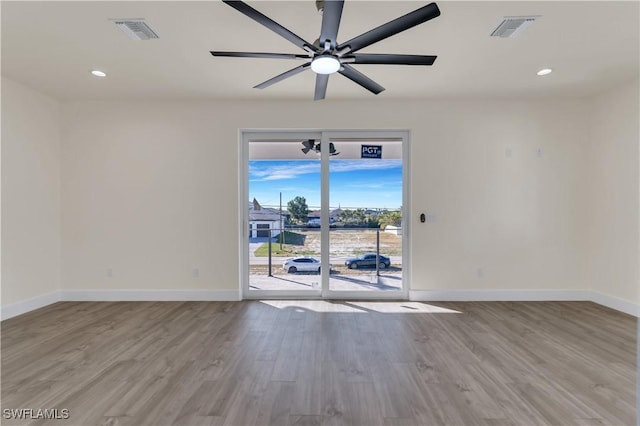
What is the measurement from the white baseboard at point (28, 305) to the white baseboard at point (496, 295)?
4854mm

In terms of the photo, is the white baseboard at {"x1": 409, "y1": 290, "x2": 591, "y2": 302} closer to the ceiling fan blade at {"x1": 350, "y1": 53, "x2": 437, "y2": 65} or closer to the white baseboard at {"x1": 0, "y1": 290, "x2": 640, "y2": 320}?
the white baseboard at {"x1": 0, "y1": 290, "x2": 640, "y2": 320}

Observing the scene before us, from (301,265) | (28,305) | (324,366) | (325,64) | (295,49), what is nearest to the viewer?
(325,64)

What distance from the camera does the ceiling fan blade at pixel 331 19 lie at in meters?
1.64

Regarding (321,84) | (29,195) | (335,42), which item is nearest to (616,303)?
(321,84)

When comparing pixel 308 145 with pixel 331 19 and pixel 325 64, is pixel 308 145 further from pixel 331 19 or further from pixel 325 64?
pixel 331 19

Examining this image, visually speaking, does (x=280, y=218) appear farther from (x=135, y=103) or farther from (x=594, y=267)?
(x=594, y=267)

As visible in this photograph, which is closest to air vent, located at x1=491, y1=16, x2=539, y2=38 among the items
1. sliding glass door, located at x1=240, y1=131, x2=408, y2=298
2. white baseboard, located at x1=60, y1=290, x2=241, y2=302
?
sliding glass door, located at x1=240, y1=131, x2=408, y2=298

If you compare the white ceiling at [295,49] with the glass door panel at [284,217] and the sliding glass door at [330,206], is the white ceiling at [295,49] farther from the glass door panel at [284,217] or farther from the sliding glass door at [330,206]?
the glass door panel at [284,217]

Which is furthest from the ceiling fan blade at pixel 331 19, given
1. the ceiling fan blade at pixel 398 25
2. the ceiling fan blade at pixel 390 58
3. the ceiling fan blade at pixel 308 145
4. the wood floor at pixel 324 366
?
the wood floor at pixel 324 366

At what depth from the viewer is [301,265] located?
4.34 m

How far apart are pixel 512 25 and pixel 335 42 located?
151 cm

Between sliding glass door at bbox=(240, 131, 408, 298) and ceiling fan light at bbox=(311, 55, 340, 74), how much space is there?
1946 mm

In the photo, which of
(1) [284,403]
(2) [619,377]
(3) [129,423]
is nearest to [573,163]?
(2) [619,377]

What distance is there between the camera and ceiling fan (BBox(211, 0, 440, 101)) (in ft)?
5.61
